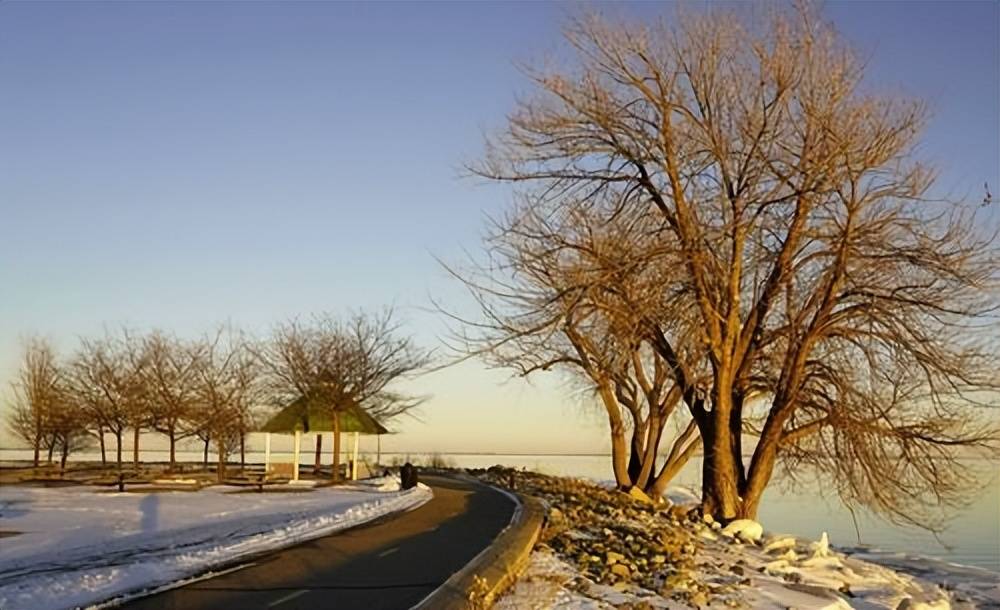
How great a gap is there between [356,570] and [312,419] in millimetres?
28787

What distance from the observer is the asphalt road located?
480 inches

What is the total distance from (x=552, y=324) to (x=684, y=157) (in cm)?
482

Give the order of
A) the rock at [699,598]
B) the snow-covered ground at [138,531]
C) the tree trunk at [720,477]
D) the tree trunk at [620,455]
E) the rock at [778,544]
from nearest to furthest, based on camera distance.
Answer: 1. the snow-covered ground at [138,531]
2. the rock at [699,598]
3. the rock at [778,544]
4. the tree trunk at [720,477]
5. the tree trunk at [620,455]

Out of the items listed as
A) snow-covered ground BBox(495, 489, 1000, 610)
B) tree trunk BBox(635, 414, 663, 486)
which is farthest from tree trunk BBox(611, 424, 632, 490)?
snow-covered ground BBox(495, 489, 1000, 610)

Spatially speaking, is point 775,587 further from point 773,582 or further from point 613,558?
point 613,558

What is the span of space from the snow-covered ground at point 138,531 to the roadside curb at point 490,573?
3640 mm

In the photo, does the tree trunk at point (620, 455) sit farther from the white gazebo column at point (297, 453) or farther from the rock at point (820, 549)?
the white gazebo column at point (297, 453)

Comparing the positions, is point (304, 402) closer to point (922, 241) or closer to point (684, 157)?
point (684, 157)

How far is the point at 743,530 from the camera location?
23.8m

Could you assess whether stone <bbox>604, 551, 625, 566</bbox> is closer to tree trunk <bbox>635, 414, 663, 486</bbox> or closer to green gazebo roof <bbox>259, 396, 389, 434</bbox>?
tree trunk <bbox>635, 414, 663, 486</bbox>

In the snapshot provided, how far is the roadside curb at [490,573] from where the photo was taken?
11648mm

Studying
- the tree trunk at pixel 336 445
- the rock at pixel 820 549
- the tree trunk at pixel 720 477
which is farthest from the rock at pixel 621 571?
the tree trunk at pixel 336 445

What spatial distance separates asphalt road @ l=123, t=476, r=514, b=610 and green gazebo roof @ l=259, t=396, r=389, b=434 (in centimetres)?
2040

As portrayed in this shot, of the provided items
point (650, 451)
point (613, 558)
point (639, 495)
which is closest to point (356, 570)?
point (613, 558)
